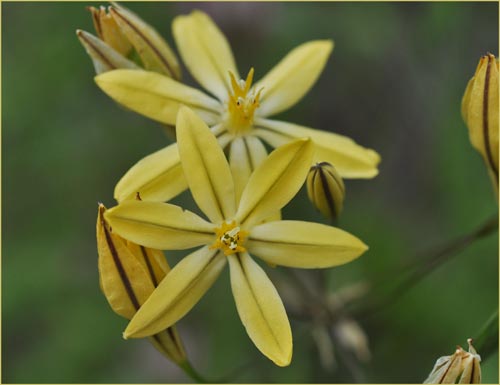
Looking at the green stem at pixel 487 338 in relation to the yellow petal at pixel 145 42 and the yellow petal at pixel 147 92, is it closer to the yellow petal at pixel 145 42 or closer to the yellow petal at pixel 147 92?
the yellow petal at pixel 147 92

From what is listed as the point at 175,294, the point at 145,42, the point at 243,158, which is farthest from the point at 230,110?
the point at 175,294

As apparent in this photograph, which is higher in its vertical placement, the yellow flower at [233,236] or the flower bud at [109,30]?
the flower bud at [109,30]

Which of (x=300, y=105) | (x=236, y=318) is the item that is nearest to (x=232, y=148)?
(x=236, y=318)

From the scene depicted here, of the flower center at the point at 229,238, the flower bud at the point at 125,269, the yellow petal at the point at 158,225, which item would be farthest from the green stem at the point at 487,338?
the flower bud at the point at 125,269

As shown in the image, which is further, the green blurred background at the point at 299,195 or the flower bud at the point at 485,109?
the green blurred background at the point at 299,195

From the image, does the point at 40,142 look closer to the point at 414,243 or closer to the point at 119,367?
the point at 119,367

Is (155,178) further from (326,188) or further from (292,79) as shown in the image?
(292,79)

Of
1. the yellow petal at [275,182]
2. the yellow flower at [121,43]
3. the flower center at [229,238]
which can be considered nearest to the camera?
the yellow petal at [275,182]
